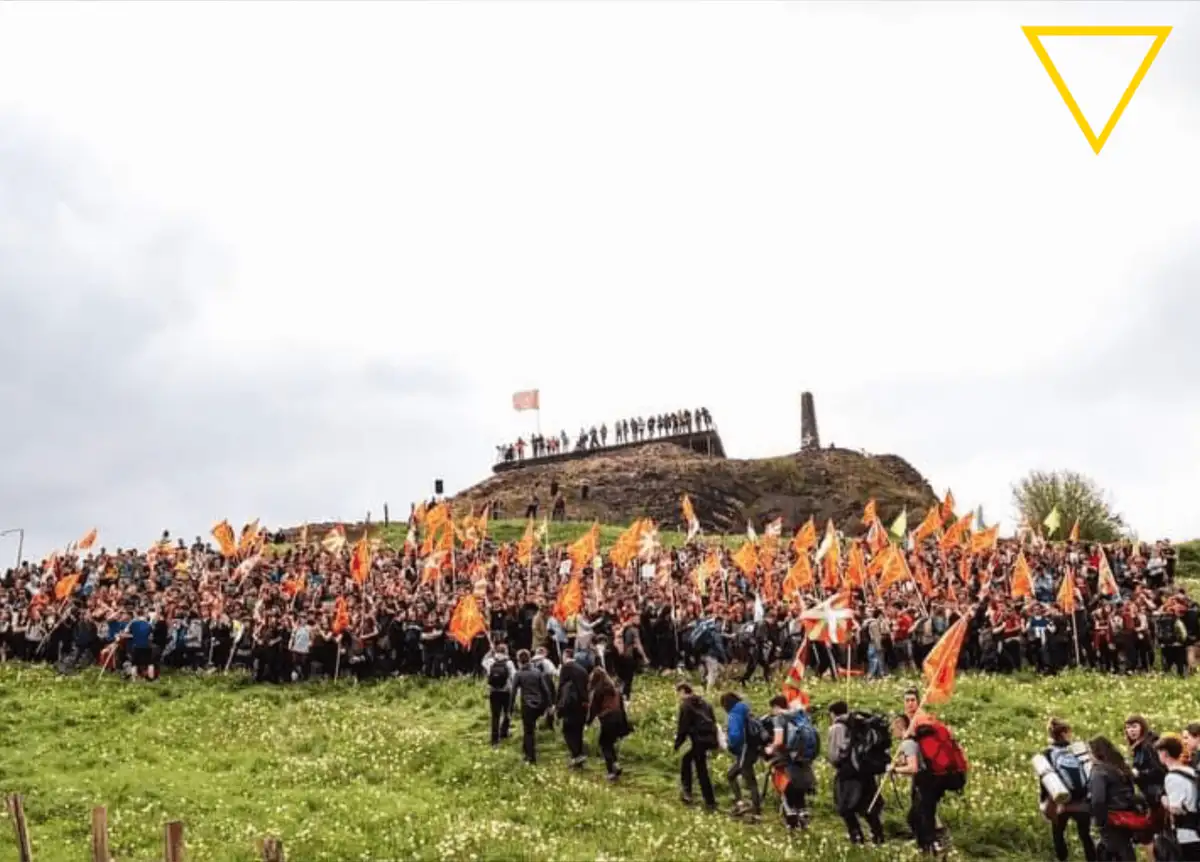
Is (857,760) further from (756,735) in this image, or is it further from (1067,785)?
(1067,785)

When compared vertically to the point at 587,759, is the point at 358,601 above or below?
above

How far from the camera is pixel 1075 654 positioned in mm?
29766

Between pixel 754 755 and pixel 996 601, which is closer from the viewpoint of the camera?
pixel 754 755

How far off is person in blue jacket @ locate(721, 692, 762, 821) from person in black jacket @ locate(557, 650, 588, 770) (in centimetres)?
370

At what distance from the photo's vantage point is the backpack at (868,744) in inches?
651

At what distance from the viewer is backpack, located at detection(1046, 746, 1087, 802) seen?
15.1 m

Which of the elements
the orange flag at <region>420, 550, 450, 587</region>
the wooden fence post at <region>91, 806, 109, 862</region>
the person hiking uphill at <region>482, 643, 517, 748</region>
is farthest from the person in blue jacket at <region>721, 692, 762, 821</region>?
the orange flag at <region>420, 550, 450, 587</region>

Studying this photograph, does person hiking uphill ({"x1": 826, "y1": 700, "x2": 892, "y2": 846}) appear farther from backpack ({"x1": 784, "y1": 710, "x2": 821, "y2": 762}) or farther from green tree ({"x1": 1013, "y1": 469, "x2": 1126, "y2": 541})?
green tree ({"x1": 1013, "y1": 469, "x2": 1126, "y2": 541})

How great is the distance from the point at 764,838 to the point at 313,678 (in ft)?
57.2

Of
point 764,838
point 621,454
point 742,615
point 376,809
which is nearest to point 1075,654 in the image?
point 742,615

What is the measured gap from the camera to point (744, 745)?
1822 cm

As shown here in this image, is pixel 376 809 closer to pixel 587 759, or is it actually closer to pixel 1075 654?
pixel 587 759

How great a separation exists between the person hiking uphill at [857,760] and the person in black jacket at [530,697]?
22.0 ft

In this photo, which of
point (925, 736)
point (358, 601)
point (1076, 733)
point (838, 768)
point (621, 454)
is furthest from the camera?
point (621, 454)
